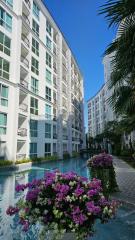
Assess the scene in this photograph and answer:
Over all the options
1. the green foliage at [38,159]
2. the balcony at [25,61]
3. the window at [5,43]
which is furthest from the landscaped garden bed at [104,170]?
the balcony at [25,61]

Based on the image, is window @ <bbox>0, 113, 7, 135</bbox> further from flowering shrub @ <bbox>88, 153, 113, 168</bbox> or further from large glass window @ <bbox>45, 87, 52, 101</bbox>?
flowering shrub @ <bbox>88, 153, 113, 168</bbox>

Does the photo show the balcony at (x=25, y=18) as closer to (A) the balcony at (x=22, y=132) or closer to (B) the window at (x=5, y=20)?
(B) the window at (x=5, y=20)

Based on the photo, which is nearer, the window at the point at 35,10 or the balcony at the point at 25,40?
the balcony at the point at 25,40

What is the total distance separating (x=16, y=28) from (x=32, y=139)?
13969mm

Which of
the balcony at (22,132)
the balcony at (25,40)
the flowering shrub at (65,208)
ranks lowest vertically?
the flowering shrub at (65,208)

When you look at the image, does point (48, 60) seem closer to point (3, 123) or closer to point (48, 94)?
point (48, 94)

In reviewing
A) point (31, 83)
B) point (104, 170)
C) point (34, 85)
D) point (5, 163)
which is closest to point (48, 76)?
point (34, 85)

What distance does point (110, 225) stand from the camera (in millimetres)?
5648

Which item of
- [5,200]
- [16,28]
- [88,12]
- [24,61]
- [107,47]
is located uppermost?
[16,28]

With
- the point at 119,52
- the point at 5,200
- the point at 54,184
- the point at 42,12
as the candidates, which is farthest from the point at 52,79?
the point at 54,184

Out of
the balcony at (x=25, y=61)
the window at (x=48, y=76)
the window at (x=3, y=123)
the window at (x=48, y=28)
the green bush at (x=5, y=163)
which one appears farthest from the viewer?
the window at (x=48, y=28)

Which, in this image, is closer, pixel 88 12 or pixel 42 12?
pixel 88 12

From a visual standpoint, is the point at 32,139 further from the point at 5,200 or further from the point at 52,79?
the point at 5,200

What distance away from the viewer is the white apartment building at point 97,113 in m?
88.4
